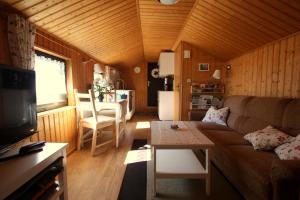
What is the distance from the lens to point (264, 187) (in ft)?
4.50

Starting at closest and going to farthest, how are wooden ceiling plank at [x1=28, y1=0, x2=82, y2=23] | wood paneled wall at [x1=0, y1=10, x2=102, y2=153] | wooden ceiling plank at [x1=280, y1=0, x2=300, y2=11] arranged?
wood paneled wall at [x1=0, y1=10, x2=102, y2=153]
wooden ceiling plank at [x1=280, y1=0, x2=300, y2=11]
wooden ceiling plank at [x1=28, y1=0, x2=82, y2=23]

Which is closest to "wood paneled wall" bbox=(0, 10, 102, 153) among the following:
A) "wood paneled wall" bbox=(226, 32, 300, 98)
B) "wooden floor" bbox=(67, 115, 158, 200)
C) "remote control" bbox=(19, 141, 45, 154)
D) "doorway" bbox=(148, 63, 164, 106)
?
"wooden floor" bbox=(67, 115, 158, 200)

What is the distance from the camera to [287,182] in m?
1.20

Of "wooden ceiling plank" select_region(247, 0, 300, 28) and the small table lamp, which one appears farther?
the small table lamp

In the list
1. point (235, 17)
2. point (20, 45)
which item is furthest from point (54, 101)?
point (235, 17)

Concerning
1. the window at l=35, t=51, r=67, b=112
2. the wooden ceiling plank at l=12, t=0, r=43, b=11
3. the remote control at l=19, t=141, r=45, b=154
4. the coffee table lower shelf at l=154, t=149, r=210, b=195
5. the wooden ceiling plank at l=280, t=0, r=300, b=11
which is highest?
the wooden ceiling plank at l=280, t=0, r=300, b=11

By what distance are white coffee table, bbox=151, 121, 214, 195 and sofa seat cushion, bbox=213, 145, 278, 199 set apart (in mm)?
268

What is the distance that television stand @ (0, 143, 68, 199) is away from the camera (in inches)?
37.1

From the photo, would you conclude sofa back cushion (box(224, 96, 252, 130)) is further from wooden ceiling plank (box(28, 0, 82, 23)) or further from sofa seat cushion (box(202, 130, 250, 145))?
wooden ceiling plank (box(28, 0, 82, 23))

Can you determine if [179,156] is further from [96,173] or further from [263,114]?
[263,114]

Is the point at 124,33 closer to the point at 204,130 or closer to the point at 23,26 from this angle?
the point at 23,26

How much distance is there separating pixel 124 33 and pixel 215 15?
1820mm

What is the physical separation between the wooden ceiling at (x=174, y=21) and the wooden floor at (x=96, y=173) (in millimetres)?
1868

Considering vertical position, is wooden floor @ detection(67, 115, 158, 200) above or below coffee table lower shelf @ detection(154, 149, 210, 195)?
below
